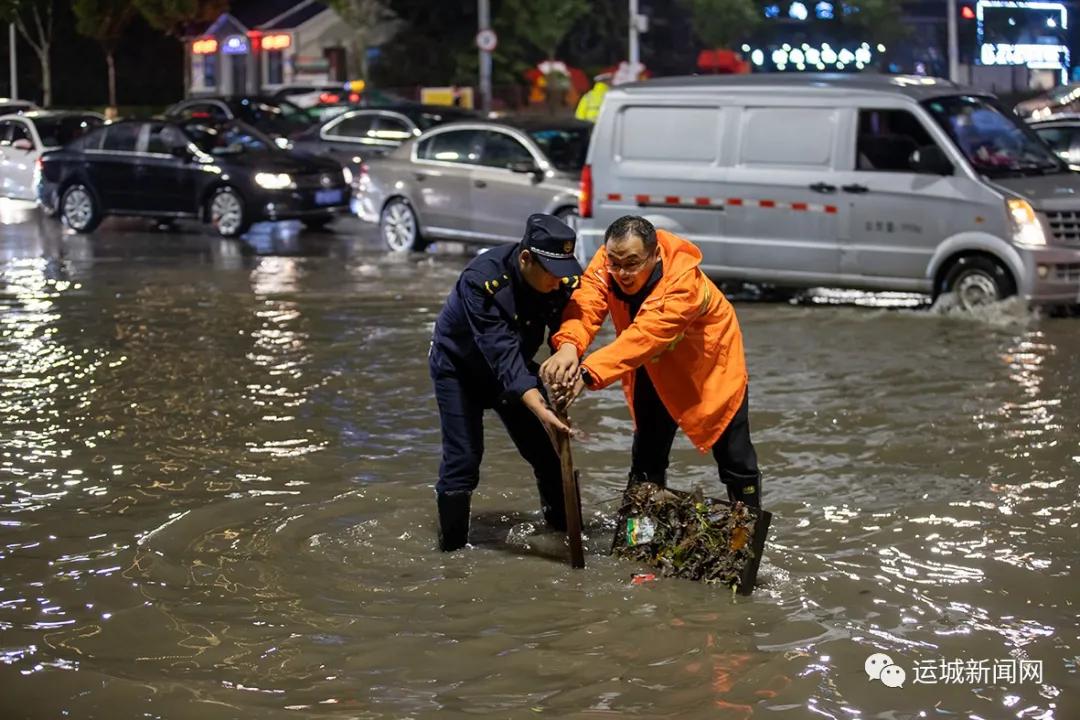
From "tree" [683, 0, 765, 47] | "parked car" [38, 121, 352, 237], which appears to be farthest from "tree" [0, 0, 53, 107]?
"parked car" [38, 121, 352, 237]

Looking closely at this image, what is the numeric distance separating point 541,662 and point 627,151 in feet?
30.5

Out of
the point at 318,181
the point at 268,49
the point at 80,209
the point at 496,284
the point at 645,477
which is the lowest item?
the point at 645,477

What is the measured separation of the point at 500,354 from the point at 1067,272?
783 cm

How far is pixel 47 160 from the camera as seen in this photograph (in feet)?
73.8

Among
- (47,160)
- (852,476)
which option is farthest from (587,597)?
(47,160)

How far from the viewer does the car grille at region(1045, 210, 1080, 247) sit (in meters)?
12.7

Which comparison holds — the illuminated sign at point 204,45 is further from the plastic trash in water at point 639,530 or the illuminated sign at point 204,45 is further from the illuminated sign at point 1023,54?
the plastic trash in water at point 639,530

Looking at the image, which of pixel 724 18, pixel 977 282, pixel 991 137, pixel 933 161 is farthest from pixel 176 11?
pixel 977 282

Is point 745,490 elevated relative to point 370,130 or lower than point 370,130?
lower

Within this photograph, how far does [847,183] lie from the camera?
43.8ft

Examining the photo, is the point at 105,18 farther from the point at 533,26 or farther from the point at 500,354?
the point at 500,354

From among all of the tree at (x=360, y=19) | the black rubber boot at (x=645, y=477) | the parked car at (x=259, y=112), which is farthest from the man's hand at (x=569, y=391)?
the tree at (x=360, y=19)

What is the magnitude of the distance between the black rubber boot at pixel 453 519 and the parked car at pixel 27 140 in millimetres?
20476

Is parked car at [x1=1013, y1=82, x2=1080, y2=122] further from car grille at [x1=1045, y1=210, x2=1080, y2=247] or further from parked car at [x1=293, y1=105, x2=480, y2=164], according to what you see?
car grille at [x1=1045, y1=210, x2=1080, y2=247]
